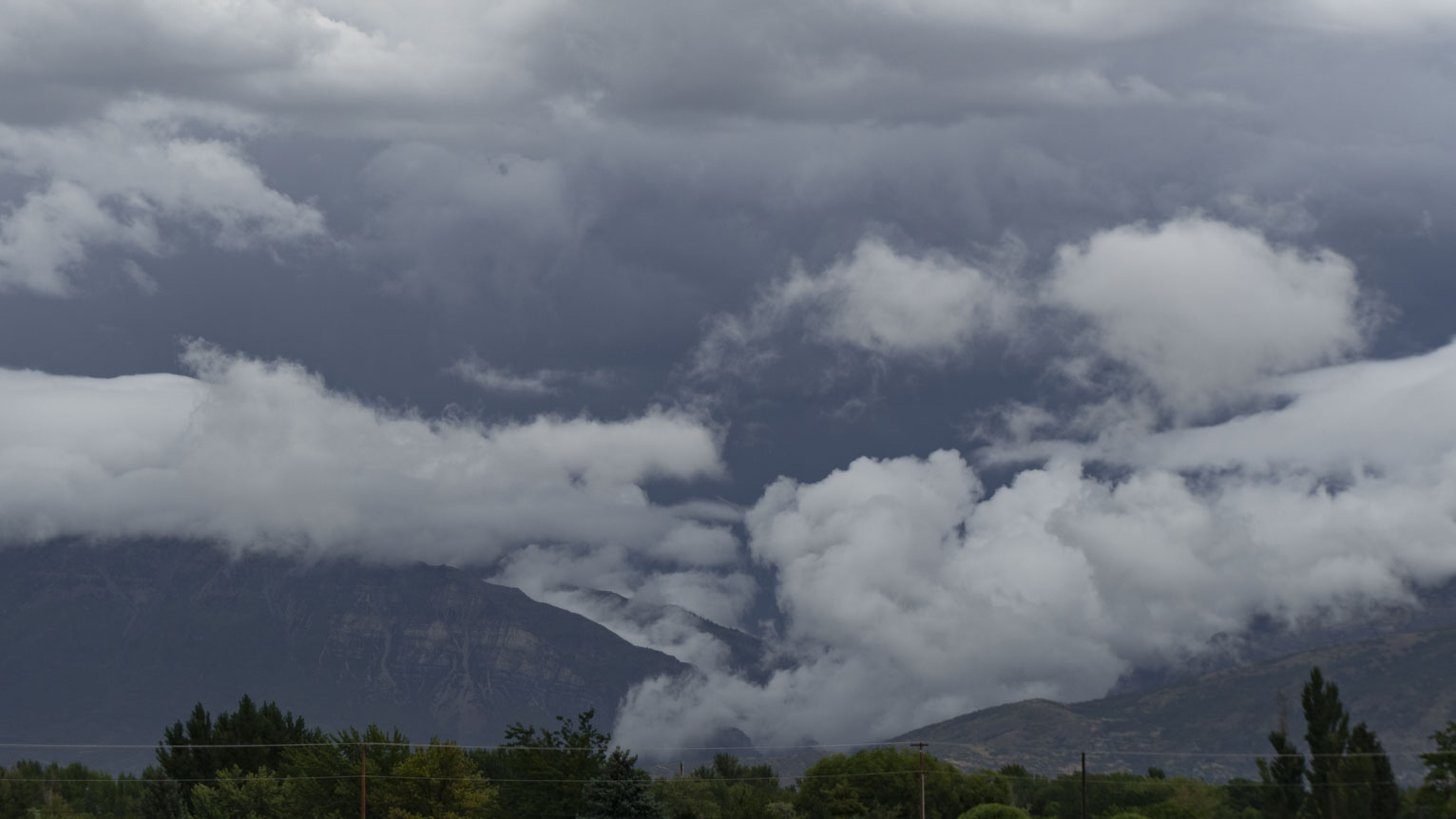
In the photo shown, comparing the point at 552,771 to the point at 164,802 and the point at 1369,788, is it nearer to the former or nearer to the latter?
the point at 164,802

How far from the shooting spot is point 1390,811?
174 m

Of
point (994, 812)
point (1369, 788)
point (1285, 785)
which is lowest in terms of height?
point (994, 812)

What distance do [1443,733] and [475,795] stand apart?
3179 inches

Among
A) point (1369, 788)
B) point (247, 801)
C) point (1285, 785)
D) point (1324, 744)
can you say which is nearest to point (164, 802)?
point (247, 801)

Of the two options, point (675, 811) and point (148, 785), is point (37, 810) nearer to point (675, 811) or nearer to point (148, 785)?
point (148, 785)

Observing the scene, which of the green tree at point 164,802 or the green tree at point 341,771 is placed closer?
the green tree at point 341,771

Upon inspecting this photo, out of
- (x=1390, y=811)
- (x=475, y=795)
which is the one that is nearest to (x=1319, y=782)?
(x=1390, y=811)

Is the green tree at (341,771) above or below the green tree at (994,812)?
above

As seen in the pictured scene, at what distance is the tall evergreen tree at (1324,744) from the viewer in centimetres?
17950

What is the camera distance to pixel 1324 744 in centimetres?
18600

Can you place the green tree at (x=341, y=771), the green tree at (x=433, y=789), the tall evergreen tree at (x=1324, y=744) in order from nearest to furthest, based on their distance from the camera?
1. the green tree at (x=433, y=789)
2. the green tree at (x=341, y=771)
3. the tall evergreen tree at (x=1324, y=744)

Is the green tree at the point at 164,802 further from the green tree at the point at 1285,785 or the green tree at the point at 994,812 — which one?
the green tree at the point at 1285,785

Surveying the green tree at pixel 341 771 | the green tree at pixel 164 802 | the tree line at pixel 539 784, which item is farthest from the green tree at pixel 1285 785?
the green tree at pixel 164 802

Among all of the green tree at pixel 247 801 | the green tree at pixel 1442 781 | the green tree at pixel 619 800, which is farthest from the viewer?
the green tree at pixel 247 801
